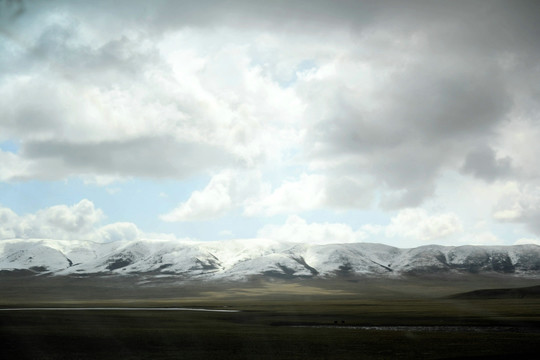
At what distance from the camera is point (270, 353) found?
40.2 m

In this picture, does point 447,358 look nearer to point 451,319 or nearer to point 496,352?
point 496,352

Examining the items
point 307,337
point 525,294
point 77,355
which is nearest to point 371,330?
point 307,337

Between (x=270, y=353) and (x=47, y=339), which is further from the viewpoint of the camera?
(x=47, y=339)

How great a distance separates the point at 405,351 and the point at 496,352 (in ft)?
26.4

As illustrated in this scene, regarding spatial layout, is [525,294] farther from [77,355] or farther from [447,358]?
[77,355]

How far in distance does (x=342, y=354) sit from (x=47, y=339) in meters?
30.0

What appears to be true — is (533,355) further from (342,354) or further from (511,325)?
(511,325)

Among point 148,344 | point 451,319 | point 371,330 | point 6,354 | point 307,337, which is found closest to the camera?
point 6,354

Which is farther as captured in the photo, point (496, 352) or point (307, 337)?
point (307, 337)

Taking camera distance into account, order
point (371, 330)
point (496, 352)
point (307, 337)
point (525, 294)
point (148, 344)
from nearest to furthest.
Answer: point (496, 352) < point (148, 344) < point (307, 337) < point (371, 330) < point (525, 294)

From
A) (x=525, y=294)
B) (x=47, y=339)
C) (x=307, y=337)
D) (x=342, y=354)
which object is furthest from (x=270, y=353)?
(x=525, y=294)

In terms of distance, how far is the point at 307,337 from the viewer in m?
51.3

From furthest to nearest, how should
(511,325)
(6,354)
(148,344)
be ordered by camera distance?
1. (511,325)
2. (148,344)
3. (6,354)

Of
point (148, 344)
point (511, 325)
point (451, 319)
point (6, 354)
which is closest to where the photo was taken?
point (6, 354)
